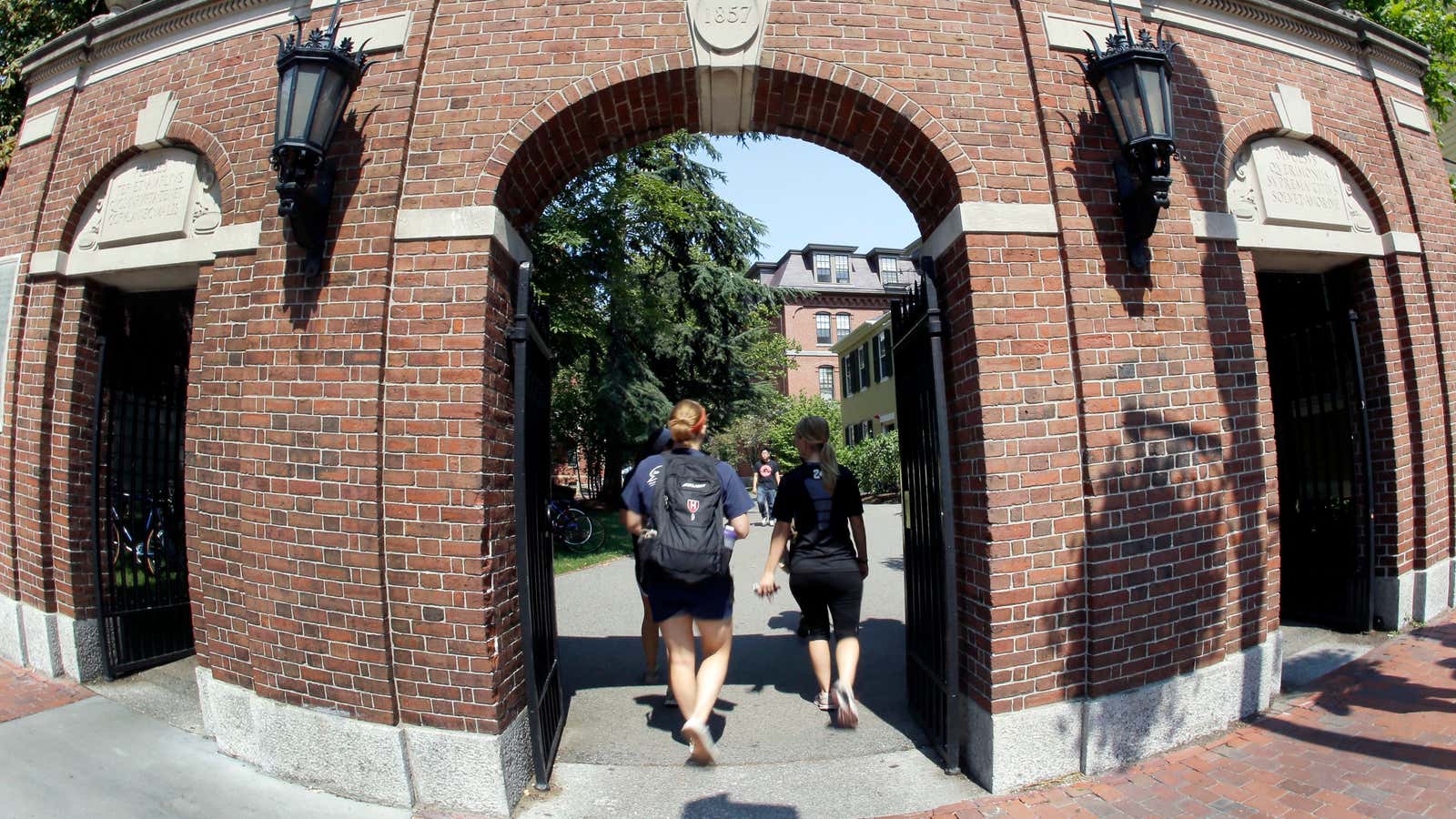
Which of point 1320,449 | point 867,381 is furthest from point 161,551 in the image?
point 867,381

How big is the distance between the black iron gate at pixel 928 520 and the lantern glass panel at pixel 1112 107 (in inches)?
46.7

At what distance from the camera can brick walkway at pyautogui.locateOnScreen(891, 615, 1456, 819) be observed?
3240 mm

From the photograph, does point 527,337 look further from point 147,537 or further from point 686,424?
point 147,537

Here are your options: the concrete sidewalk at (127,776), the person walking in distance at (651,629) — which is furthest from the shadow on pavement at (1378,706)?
the concrete sidewalk at (127,776)

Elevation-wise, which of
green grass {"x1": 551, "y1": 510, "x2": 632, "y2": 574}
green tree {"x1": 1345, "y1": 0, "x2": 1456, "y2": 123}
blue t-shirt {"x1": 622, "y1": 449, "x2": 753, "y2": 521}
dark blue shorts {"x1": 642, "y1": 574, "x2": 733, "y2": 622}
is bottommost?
green grass {"x1": 551, "y1": 510, "x2": 632, "y2": 574}

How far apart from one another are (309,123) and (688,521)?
281 cm

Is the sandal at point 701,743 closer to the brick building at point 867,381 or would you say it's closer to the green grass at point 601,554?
the green grass at point 601,554

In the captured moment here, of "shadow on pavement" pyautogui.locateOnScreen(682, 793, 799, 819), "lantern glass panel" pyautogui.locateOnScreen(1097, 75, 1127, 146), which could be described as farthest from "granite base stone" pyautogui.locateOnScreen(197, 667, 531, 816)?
"lantern glass panel" pyautogui.locateOnScreen(1097, 75, 1127, 146)

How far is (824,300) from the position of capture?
1781 inches

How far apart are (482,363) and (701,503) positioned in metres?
1.38

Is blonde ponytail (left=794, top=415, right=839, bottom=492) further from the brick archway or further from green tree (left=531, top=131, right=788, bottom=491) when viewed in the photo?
green tree (left=531, top=131, right=788, bottom=491)

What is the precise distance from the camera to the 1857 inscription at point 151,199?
4.68 metres

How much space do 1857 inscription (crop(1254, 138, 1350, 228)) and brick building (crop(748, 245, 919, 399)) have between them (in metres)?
36.4

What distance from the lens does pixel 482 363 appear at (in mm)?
3758
